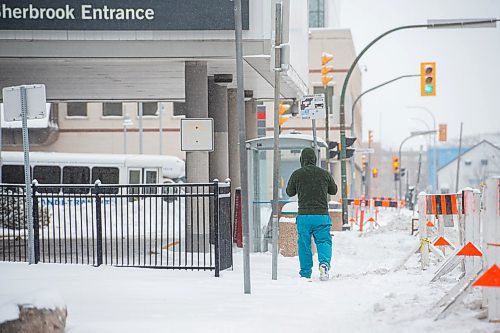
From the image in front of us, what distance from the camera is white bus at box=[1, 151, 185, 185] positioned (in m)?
44.7

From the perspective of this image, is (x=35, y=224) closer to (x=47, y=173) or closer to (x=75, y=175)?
(x=47, y=173)

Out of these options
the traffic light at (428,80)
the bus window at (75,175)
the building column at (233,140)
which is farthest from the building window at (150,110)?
the building column at (233,140)

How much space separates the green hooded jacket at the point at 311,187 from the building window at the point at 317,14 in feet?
216

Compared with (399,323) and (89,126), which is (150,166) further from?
(399,323)

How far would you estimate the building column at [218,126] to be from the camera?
21.4m

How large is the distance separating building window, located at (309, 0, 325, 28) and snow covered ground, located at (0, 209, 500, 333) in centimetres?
6480

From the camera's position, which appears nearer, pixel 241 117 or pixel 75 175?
pixel 241 117

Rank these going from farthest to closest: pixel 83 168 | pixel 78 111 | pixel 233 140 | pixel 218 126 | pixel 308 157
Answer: pixel 78 111 → pixel 83 168 → pixel 233 140 → pixel 218 126 → pixel 308 157

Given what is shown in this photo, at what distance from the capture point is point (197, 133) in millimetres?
16094

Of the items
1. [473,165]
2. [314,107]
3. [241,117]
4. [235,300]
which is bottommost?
[473,165]

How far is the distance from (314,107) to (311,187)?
296cm

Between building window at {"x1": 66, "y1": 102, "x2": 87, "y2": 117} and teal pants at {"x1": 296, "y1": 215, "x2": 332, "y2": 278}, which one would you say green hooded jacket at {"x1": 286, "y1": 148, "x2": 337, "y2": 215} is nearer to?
teal pants at {"x1": 296, "y1": 215, "x2": 332, "y2": 278}

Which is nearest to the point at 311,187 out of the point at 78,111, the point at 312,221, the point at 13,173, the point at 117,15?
the point at 312,221

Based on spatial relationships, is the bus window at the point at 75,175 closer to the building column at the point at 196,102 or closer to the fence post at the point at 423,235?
the building column at the point at 196,102
